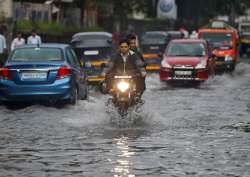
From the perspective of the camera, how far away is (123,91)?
1788 centimetres

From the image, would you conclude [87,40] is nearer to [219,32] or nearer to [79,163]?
[219,32]

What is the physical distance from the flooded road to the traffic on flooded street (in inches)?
0.6

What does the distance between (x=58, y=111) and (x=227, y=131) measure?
198 inches

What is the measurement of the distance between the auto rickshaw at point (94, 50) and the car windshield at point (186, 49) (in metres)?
2.33

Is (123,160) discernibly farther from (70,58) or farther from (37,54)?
(70,58)

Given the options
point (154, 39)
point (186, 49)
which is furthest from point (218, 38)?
point (186, 49)

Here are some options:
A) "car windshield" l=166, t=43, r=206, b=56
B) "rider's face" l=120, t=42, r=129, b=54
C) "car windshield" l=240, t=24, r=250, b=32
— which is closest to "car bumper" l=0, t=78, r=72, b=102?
"rider's face" l=120, t=42, r=129, b=54

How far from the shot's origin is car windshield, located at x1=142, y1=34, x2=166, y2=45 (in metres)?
43.4

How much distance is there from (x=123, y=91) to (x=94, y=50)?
13.0 meters

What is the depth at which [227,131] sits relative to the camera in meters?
16.5

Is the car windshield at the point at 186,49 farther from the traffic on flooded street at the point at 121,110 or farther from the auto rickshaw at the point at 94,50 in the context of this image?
the auto rickshaw at the point at 94,50

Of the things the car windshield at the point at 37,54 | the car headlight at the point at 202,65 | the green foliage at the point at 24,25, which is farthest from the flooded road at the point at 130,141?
the green foliage at the point at 24,25

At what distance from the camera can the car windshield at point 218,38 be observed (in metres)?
40.9

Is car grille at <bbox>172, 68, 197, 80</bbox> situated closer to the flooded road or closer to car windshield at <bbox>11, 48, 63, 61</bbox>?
the flooded road
